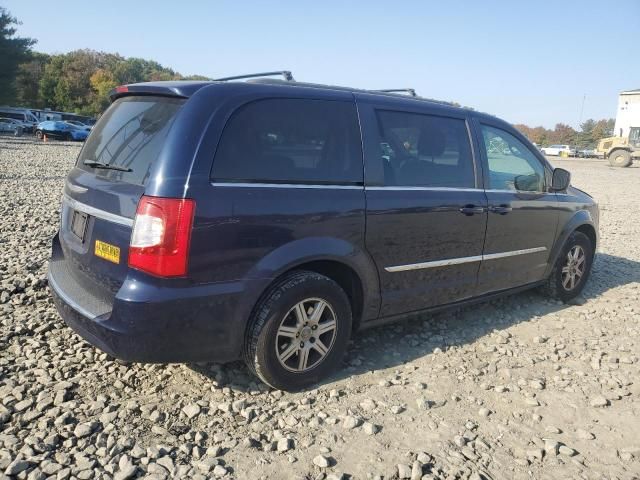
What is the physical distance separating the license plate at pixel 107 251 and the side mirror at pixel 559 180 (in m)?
3.95

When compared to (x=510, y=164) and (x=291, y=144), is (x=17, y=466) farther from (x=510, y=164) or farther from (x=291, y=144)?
(x=510, y=164)

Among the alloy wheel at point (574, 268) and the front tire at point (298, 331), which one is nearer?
the front tire at point (298, 331)

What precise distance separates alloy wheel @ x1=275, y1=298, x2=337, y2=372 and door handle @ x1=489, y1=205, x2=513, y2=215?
174 centimetres

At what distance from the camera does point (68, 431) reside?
2.72 metres

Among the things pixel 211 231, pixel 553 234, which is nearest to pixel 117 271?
pixel 211 231

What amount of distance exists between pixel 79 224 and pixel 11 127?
43137 millimetres

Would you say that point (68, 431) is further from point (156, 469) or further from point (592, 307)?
point (592, 307)

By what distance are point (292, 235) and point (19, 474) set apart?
5.84ft

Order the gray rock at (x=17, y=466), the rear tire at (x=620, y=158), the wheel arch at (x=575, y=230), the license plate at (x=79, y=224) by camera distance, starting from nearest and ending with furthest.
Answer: the gray rock at (x=17, y=466) → the license plate at (x=79, y=224) → the wheel arch at (x=575, y=230) → the rear tire at (x=620, y=158)

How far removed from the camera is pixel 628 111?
218 feet

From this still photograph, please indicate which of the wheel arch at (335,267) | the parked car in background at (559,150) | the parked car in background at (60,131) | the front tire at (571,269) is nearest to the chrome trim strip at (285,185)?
the wheel arch at (335,267)

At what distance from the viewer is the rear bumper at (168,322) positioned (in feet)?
8.76

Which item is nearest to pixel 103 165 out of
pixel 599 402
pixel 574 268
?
pixel 599 402

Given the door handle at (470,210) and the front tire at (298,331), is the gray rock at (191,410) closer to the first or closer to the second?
the front tire at (298,331)
